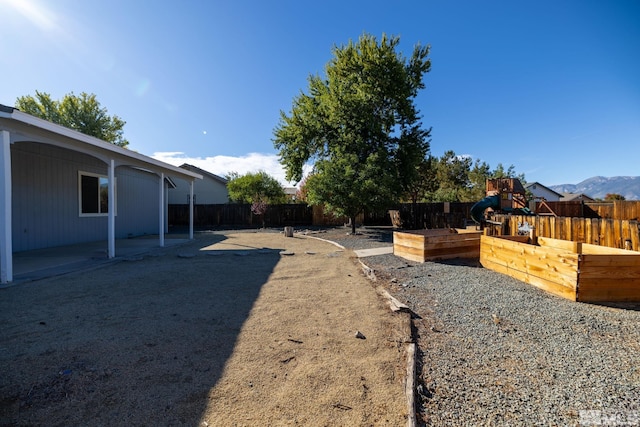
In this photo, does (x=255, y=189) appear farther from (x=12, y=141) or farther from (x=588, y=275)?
(x=588, y=275)

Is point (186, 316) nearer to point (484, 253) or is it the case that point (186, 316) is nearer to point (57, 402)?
point (57, 402)

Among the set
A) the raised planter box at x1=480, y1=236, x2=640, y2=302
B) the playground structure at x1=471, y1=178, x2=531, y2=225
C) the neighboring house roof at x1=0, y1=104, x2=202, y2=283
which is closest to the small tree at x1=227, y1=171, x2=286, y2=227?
the playground structure at x1=471, y1=178, x2=531, y2=225

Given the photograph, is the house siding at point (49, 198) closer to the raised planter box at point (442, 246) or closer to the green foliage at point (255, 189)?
the green foliage at point (255, 189)

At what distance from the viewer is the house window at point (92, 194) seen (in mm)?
9930

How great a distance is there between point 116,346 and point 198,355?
0.87m

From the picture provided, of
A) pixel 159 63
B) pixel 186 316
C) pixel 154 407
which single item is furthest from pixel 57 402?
pixel 159 63

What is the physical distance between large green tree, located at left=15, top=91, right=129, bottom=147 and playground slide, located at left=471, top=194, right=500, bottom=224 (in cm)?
3552

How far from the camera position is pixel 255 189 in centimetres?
2152

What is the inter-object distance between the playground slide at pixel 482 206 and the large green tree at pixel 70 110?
3552 centimetres

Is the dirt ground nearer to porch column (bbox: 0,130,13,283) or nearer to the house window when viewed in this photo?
porch column (bbox: 0,130,13,283)

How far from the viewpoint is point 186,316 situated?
3.65m

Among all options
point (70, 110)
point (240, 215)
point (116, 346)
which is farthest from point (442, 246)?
point (70, 110)

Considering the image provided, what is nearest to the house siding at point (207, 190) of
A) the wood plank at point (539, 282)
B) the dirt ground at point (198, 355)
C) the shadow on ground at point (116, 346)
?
the shadow on ground at point (116, 346)

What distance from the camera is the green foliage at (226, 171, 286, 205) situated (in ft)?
70.1
